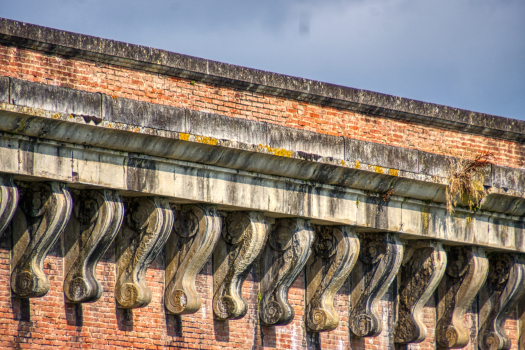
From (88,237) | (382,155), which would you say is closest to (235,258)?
(88,237)

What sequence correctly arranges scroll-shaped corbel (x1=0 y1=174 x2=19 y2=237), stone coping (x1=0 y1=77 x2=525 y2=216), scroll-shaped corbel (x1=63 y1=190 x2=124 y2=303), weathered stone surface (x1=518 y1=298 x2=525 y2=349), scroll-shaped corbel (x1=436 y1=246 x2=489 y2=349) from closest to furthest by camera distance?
scroll-shaped corbel (x1=0 y1=174 x2=19 y2=237) < stone coping (x1=0 y1=77 x2=525 y2=216) < scroll-shaped corbel (x1=63 y1=190 x2=124 y2=303) < scroll-shaped corbel (x1=436 y1=246 x2=489 y2=349) < weathered stone surface (x1=518 y1=298 x2=525 y2=349)

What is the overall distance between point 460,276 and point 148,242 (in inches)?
198

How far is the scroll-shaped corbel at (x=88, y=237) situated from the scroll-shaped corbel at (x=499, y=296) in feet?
20.4

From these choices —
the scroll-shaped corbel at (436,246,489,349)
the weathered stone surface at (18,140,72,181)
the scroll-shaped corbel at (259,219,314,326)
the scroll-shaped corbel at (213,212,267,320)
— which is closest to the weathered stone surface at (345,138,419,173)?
the scroll-shaped corbel at (259,219,314,326)

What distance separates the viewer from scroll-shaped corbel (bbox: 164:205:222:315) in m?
12.5

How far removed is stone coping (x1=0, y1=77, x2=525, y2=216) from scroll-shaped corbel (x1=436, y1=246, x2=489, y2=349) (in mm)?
758

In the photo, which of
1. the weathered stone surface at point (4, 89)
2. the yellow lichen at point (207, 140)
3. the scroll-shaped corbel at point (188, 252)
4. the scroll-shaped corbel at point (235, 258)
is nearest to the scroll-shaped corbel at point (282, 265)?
the scroll-shaped corbel at point (235, 258)

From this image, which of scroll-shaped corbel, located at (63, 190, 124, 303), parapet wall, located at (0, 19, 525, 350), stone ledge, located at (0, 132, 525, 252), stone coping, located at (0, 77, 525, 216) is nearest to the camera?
stone coping, located at (0, 77, 525, 216)

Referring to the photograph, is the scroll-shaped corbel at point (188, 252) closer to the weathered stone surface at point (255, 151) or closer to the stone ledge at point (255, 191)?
the stone ledge at point (255, 191)

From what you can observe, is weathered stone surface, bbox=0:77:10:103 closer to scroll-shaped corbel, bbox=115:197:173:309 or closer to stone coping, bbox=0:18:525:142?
stone coping, bbox=0:18:525:142

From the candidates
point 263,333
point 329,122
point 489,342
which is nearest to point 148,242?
point 263,333

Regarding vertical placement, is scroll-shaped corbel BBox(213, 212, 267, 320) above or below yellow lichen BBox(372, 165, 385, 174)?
below

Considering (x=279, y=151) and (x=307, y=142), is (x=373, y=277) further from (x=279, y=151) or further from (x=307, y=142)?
(x=279, y=151)

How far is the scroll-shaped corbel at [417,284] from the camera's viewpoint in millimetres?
14617
